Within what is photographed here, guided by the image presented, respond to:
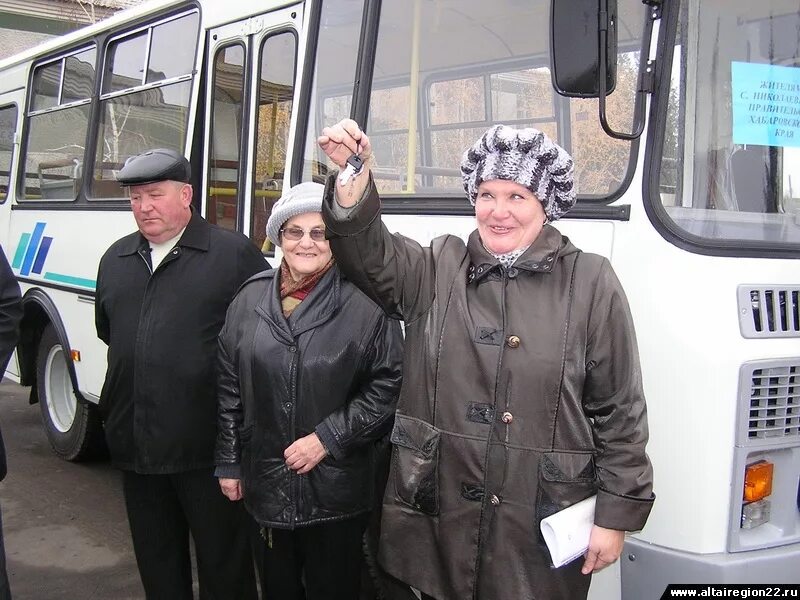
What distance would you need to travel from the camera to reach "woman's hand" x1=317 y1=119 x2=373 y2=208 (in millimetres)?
1899

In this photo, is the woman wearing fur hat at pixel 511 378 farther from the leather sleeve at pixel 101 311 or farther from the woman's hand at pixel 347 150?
the leather sleeve at pixel 101 311

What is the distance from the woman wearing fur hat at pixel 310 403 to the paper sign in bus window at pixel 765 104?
1278mm

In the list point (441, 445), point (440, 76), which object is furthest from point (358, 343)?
point (440, 76)

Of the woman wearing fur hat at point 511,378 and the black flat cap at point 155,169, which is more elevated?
the black flat cap at point 155,169

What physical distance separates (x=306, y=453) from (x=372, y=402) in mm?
261

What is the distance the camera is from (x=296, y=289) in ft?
8.86

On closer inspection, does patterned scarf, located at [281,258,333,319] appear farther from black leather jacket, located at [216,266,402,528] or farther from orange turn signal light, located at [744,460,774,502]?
orange turn signal light, located at [744,460,774,502]

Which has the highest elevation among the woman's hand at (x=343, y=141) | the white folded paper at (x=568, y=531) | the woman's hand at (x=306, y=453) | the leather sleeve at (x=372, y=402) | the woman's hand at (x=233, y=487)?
the woman's hand at (x=343, y=141)

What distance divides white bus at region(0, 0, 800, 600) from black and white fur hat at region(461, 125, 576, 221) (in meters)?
0.36

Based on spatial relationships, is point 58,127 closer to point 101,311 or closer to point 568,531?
point 101,311

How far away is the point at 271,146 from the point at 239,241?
797 millimetres

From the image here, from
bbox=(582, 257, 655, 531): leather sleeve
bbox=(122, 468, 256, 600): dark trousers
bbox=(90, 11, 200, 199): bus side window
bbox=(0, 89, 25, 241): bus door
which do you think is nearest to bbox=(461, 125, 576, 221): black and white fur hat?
bbox=(582, 257, 655, 531): leather sleeve

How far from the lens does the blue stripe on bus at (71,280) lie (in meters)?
5.11

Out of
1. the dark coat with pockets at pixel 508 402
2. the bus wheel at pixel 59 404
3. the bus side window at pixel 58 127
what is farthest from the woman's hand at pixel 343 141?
the bus wheel at pixel 59 404
